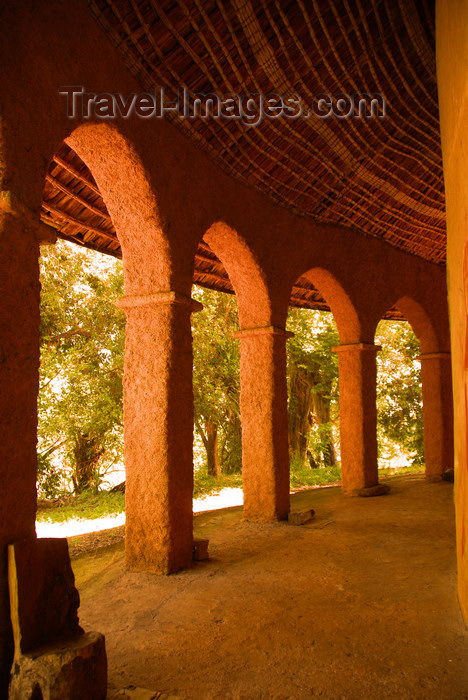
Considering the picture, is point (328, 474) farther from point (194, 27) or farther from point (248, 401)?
point (194, 27)

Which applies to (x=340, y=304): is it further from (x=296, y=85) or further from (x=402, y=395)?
(x=402, y=395)

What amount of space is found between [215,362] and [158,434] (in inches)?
322

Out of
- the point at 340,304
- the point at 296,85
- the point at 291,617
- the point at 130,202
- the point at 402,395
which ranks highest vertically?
the point at 296,85

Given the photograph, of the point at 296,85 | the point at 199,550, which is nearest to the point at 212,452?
the point at 199,550

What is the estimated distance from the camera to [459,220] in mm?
3168

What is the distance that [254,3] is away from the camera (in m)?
4.14

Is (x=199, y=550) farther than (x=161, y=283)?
Yes

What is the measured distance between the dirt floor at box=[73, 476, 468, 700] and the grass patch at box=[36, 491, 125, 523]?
3809 millimetres

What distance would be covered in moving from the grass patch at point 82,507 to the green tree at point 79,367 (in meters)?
0.65

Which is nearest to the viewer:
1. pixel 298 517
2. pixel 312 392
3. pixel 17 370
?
pixel 17 370

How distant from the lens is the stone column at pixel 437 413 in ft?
32.9

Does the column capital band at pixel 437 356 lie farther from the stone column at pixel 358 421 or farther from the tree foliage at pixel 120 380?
the tree foliage at pixel 120 380

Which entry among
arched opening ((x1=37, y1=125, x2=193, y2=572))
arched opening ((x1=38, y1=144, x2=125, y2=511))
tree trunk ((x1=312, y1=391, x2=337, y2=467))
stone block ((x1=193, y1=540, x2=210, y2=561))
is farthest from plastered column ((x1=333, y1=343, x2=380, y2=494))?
tree trunk ((x1=312, y1=391, x2=337, y2=467))

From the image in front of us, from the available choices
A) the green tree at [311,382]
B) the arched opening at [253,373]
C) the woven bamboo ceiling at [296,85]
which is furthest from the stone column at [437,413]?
the arched opening at [253,373]
